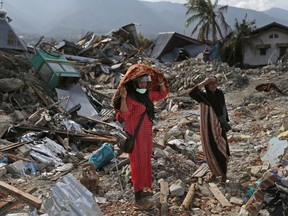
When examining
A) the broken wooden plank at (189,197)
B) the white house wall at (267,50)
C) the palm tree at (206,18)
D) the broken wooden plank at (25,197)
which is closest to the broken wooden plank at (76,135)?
the broken wooden plank at (189,197)

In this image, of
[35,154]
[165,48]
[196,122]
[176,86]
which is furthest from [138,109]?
[165,48]

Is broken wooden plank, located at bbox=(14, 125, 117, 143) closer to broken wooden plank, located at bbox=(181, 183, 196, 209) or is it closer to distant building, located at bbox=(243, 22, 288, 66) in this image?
broken wooden plank, located at bbox=(181, 183, 196, 209)

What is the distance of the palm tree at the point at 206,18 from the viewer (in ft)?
93.0

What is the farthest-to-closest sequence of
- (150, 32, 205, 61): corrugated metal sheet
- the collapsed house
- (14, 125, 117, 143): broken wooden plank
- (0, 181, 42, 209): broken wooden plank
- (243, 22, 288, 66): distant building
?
(150, 32, 205, 61): corrugated metal sheet
the collapsed house
(243, 22, 288, 66): distant building
(14, 125, 117, 143): broken wooden plank
(0, 181, 42, 209): broken wooden plank

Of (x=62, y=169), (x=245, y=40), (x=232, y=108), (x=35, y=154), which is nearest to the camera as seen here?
(x=62, y=169)

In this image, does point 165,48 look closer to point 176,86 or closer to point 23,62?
point 176,86

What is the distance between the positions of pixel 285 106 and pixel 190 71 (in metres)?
7.50

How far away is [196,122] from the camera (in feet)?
28.7

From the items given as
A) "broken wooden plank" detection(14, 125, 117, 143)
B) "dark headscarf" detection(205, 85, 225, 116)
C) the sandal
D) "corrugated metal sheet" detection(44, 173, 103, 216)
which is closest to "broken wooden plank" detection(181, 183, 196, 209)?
the sandal

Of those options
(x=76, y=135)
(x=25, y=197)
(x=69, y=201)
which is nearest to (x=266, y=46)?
(x=76, y=135)

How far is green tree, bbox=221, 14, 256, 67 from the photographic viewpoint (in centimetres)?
2395

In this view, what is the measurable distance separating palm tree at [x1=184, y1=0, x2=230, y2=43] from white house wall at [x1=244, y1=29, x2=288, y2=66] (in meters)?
3.75

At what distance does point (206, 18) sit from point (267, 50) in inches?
240

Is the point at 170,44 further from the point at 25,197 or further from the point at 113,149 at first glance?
the point at 25,197
